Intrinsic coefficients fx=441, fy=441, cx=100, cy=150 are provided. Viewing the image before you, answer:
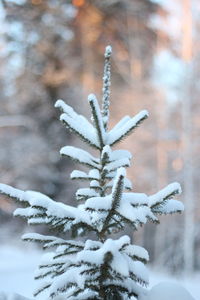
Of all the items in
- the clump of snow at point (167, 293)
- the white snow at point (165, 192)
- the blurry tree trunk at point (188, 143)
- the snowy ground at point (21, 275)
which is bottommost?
the clump of snow at point (167, 293)

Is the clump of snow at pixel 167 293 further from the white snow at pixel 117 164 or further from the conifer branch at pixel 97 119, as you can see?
the conifer branch at pixel 97 119

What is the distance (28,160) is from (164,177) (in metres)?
4.40

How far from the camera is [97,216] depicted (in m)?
1.85

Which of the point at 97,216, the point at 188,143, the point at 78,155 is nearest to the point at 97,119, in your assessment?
the point at 78,155

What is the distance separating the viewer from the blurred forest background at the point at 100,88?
1268 cm

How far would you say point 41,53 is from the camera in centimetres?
1395

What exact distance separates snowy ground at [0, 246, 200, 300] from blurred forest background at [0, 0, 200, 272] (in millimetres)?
1357

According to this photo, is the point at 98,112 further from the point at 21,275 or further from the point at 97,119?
the point at 21,275

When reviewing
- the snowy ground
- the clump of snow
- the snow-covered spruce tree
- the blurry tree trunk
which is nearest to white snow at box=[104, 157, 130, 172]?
the snow-covered spruce tree

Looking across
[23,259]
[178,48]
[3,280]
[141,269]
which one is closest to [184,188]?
[178,48]

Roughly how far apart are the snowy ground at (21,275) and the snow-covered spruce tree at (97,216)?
4873 mm

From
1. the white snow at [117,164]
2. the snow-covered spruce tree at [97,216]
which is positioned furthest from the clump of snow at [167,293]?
the white snow at [117,164]

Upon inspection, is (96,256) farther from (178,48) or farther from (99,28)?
(99,28)

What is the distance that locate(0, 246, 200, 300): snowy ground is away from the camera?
25.5ft
